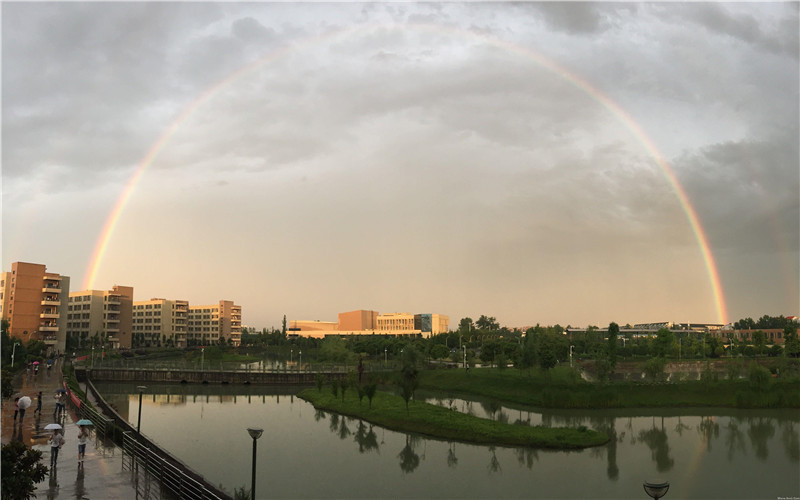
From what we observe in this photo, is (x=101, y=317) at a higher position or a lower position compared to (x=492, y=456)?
higher

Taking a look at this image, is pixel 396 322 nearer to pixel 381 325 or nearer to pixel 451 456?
pixel 381 325

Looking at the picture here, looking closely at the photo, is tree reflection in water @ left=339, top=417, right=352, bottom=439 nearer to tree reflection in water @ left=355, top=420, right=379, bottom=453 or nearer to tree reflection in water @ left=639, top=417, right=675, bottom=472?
tree reflection in water @ left=355, top=420, right=379, bottom=453

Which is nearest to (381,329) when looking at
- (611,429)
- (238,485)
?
(611,429)

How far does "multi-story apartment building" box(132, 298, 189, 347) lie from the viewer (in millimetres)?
136125

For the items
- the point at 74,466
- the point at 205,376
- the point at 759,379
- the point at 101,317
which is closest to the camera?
the point at 74,466

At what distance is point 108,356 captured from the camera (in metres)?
87.3

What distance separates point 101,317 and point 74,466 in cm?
10729

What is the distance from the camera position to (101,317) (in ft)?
378

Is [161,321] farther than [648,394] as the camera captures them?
Yes

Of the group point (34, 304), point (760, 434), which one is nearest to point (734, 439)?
point (760, 434)

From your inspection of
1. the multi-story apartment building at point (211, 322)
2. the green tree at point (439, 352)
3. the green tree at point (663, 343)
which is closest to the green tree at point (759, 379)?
the green tree at point (663, 343)

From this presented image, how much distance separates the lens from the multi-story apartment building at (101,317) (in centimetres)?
11338

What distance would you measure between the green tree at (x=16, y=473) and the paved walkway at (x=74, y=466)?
3885 mm

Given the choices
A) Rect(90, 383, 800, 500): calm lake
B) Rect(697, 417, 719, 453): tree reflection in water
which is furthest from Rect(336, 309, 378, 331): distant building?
Rect(697, 417, 719, 453): tree reflection in water
